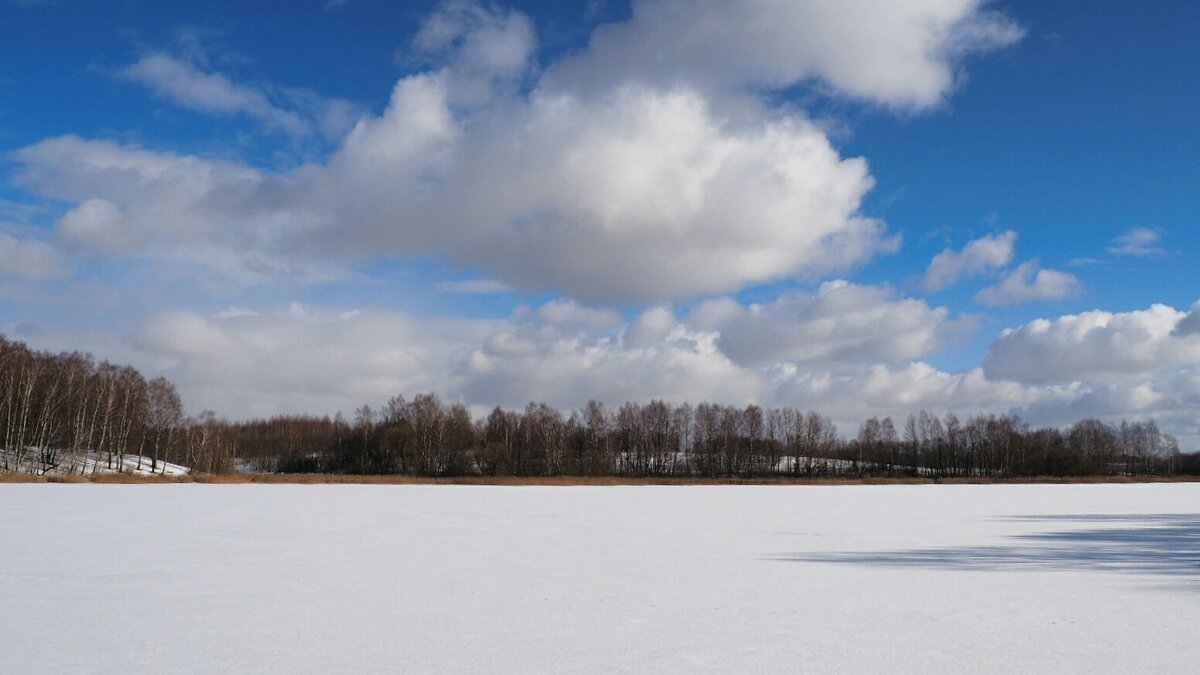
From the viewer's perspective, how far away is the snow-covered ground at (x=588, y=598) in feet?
17.0

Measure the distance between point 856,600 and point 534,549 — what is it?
5385mm

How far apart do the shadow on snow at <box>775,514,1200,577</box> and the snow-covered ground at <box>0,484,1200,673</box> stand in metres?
0.07

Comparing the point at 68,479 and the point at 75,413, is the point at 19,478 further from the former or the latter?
the point at 75,413

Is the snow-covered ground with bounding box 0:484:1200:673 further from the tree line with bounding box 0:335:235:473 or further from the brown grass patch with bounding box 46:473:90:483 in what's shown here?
the tree line with bounding box 0:335:235:473

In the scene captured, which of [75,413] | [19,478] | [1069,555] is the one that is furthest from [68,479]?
[1069,555]

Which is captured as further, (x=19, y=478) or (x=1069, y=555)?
(x=19, y=478)

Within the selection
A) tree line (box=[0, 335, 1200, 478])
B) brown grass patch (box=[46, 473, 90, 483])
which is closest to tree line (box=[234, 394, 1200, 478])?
tree line (box=[0, 335, 1200, 478])

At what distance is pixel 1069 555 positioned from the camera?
1090 centimetres

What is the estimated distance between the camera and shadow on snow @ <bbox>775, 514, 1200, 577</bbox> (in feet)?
31.8

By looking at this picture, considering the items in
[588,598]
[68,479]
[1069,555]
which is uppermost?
[1069,555]

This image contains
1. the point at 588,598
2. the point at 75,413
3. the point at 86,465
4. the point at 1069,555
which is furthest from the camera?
the point at 75,413

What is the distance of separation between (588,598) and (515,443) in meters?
73.1

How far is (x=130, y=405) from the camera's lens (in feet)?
180

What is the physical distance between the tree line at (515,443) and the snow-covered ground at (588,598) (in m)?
42.0
